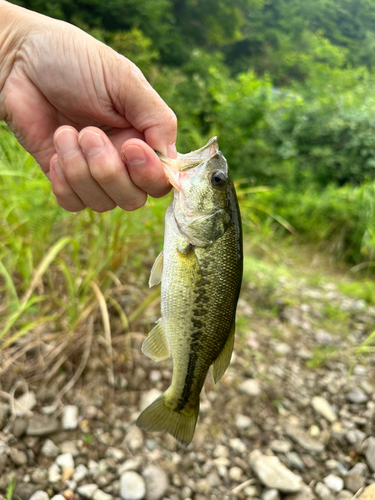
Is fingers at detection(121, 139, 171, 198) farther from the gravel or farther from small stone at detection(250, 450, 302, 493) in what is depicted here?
small stone at detection(250, 450, 302, 493)

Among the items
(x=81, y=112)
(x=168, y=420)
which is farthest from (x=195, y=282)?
(x=81, y=112)

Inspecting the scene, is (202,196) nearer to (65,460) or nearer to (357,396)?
(65,460)

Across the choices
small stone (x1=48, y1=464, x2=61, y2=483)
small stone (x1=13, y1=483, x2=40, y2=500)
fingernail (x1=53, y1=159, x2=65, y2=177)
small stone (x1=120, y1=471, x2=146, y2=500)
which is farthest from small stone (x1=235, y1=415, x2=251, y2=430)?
fingernail (x1=53, y1=159, x2=65, y2=177)

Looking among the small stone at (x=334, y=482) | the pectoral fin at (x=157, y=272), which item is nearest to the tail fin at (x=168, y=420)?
the pectoral fin at (x=157, y=272)

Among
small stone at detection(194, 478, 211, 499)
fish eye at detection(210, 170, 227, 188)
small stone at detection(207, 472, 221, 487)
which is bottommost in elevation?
small stone at detection(207, 472, 221, 487)

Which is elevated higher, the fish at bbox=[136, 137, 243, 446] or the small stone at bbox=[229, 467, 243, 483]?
the fish at bbox=[136, 137, 243, 446]

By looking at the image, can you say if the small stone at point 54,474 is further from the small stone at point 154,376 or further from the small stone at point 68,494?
the small stone at point 154,376

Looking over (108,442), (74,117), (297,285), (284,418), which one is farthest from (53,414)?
(297,285)

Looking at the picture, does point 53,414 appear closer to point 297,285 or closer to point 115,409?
point 115,409
